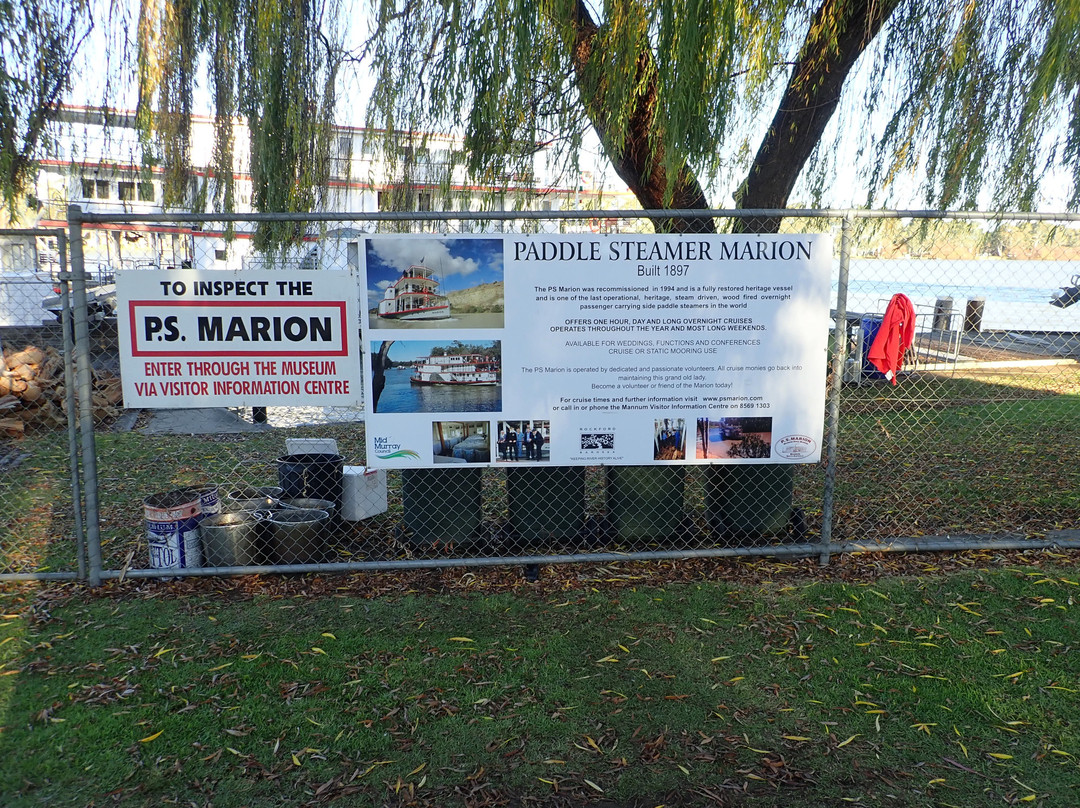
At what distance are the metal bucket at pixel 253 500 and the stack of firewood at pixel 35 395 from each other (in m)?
5.47

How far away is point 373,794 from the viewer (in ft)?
9.60

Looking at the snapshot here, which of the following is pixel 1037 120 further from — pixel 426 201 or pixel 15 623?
pixel 15 623

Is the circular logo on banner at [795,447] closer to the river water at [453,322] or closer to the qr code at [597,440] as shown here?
the qr code at [597,440]

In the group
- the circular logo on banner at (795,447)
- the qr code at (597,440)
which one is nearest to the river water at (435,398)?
the qr code at (597,440)

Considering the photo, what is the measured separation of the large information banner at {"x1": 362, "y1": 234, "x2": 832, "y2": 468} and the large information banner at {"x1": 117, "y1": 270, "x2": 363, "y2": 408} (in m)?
0.25

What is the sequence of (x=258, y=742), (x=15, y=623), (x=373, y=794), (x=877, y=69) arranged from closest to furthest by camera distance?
1. (x=373, y=794)
2. (x=258, y=742)
3. (x=15, y=623)
4. (x=877, y=69)

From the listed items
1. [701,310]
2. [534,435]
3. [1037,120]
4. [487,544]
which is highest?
[1037,120]

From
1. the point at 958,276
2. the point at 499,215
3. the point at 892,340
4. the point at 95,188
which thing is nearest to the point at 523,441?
the point at 499,215

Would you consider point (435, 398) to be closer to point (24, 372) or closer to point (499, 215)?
Answer: point (499, 215)

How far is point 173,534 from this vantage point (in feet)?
15.6

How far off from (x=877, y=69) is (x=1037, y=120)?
1.11 meters

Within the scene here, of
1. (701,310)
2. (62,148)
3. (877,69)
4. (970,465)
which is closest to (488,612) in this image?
(701,310)

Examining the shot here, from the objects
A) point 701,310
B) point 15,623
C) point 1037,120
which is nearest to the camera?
point 15,623

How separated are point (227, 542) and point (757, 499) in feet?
11.5
